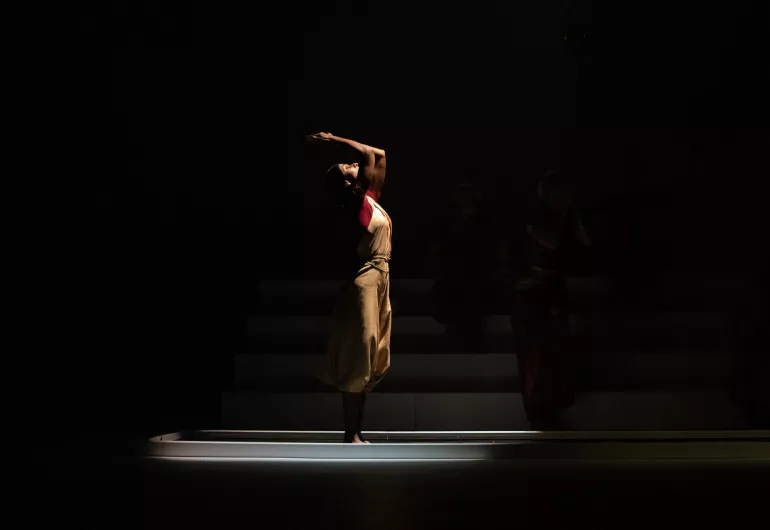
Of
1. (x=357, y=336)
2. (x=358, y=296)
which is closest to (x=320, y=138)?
(x=358, y=296)

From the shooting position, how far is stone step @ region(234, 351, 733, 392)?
6406 millimetres

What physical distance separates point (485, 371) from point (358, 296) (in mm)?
1672

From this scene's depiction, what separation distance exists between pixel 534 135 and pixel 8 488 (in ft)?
16.3

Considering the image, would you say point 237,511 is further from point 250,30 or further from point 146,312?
point 250,30

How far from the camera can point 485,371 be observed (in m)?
6.50

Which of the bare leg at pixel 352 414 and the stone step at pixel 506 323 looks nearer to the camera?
the bare leg at pixel 352 414

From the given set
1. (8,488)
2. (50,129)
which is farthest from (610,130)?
(8,488)

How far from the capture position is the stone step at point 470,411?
6191 millimetres

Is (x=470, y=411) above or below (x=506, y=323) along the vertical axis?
below

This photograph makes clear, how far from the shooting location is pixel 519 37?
7430 millimetres

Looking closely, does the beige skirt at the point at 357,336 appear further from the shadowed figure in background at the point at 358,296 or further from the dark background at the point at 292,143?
the dark background at the point at 292,143

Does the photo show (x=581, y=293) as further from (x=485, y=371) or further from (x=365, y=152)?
(x=365, y=152)

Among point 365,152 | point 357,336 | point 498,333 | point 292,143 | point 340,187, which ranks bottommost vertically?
point 498,333

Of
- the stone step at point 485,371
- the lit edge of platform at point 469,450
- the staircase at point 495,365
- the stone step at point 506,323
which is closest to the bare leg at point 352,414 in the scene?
the lit edge of platform at point 469,450
